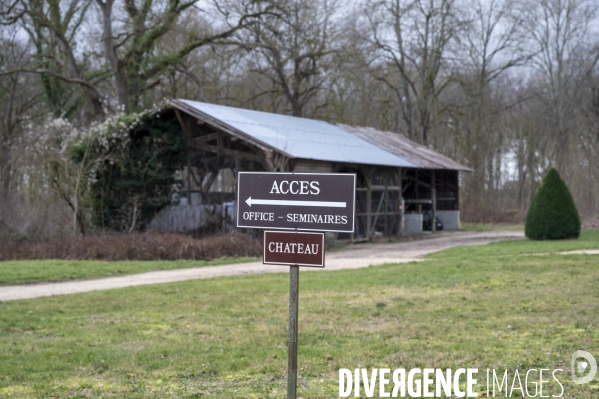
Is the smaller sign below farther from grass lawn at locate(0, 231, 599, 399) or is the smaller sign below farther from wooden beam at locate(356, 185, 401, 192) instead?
wooden beam at locate(356, 185, 401, 192)

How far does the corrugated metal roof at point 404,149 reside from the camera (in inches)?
1345

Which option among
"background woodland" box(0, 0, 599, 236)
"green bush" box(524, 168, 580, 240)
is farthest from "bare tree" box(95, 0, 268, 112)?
"green bush" box(524, 168, 580, 240)

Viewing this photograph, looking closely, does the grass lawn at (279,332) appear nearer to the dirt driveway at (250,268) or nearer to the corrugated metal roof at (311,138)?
the dirt driveway at (250,268)

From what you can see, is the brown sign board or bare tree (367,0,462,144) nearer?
the brown sign board

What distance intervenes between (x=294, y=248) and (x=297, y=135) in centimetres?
2306

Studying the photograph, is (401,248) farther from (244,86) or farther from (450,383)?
(244,86)

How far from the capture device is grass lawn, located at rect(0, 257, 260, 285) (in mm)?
17266

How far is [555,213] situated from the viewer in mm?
26719

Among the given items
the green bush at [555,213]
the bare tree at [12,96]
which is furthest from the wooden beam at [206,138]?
the bare tree at [12,96]

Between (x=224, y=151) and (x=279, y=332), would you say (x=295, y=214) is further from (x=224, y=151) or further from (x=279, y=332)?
(x=224, y=151)

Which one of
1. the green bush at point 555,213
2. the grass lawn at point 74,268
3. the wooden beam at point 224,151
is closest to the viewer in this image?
the grass lawn at point 74,268

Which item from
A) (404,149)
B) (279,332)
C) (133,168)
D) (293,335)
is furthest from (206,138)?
(293,335)

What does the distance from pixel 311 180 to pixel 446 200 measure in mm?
34185

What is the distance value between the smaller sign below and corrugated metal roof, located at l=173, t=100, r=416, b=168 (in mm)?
18474
